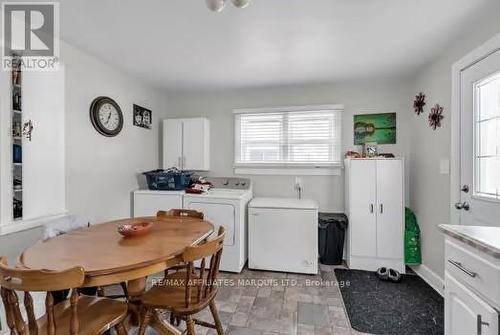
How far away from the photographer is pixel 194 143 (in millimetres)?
3576

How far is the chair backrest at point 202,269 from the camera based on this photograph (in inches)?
53.1

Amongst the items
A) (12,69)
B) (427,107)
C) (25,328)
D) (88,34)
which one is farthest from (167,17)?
(427,107)

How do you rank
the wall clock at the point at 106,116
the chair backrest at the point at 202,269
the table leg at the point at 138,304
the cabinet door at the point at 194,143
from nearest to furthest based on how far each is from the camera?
the chair backrest at the point at 202,269
the table leg at the point at 138,304
the wall clock at the point at 106,116
the cabinet door at the point at 194,143

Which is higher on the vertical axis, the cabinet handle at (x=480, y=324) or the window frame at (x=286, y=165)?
the window frame at (x=286, y=165)

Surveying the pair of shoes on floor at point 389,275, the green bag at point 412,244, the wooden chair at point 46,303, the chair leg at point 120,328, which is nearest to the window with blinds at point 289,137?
the green bag at point 412,244

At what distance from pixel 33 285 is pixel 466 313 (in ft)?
6.27

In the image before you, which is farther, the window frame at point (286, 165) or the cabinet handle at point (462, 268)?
the window frame at point (286, 165)

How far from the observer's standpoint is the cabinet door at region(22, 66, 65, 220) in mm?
1990

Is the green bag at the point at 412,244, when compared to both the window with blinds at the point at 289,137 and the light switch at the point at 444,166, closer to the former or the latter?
the light switch at the point at 444,166

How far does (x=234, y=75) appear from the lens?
3.10 meters

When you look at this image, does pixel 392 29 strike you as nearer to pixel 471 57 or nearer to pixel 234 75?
pixel 471 57

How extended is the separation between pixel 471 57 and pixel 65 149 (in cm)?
359

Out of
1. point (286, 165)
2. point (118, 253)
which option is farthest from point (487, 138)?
point (118, 253)

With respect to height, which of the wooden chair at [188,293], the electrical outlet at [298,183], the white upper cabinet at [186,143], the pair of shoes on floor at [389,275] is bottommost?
the pair of shoes on floor at [389,275]
